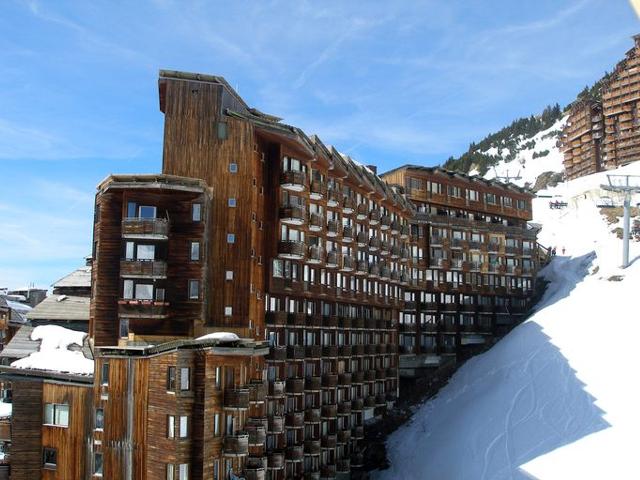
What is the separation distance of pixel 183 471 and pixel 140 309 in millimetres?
12829

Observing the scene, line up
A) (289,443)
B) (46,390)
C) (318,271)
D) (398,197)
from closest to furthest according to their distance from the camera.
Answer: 1. (46,390)
2. (289,443)
3. (318,271)
4. (398,197)

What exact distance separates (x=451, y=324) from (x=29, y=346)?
53150 mm

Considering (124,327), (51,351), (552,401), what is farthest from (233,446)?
(552,401)

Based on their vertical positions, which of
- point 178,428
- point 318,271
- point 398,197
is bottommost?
point 178,428

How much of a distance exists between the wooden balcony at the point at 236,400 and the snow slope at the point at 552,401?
24.4m

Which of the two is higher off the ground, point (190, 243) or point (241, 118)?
point (241, 118)

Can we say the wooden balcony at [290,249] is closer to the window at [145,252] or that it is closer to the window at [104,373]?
the window at [145,252]

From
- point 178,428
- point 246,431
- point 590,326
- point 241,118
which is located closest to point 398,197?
point 590,326

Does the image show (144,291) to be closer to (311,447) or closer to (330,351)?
(311,447)

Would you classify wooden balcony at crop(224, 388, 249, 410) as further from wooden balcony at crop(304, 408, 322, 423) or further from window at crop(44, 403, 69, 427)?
wooden balcony at crop(304, 408, 322, 423)

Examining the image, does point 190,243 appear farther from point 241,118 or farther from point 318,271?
point 318,271

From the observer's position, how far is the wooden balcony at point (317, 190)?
60938 millimetres

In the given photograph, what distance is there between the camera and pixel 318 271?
62.8m

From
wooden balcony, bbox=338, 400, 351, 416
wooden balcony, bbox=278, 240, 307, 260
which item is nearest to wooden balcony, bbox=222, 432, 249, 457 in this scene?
wooden balcony, bbox=278, 240, 307, 260
